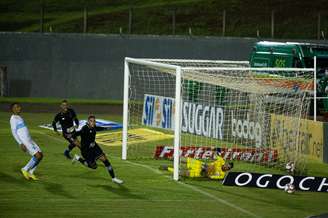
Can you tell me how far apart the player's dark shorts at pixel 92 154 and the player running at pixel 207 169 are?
2467mm

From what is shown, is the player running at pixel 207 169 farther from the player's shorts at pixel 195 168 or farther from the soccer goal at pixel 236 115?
the soccer goal at pixel 236 115

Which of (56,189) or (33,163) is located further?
(33,163)

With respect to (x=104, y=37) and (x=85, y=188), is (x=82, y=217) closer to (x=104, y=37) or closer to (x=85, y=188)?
(x=85, y=188)

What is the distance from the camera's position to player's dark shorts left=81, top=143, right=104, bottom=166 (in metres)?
21.9

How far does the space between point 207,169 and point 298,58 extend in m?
13.7

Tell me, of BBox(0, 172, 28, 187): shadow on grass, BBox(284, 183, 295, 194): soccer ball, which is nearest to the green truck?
BBox(284, 183, 295, 194): soccer ball

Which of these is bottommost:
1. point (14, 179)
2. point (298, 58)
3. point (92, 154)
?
point (14, 179)

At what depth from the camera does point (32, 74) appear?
49.1 meters

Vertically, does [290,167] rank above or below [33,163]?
below

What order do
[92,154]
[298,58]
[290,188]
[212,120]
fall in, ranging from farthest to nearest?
[298,58]
[212,120]
[92,154]
[290,188]

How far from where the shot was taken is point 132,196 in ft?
66.3

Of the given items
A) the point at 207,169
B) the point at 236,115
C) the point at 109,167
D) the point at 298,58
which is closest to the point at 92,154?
the point at 109,167

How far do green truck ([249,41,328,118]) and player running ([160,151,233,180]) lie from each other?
12.8 m

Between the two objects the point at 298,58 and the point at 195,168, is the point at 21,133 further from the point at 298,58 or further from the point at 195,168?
the point at 298,58
